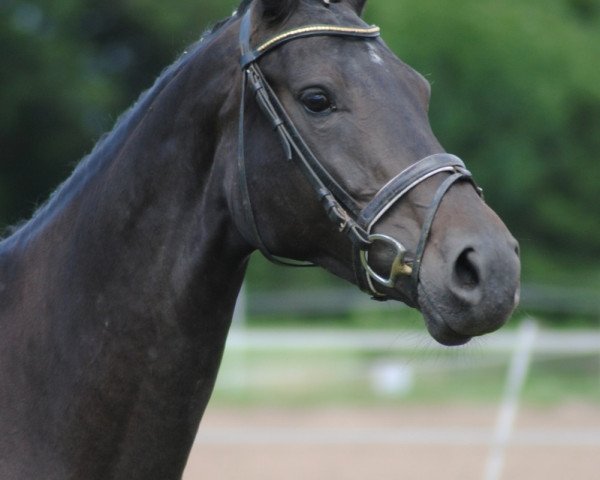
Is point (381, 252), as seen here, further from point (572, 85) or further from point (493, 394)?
point (572, 85)

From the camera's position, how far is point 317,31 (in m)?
2.92

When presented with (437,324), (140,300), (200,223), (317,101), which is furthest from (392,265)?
(140,300)

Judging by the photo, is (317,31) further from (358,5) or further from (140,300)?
(140,300)

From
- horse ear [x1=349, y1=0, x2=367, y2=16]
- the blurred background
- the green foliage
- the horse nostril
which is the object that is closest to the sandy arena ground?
horse ear [x1=349, y1=0, x2=367, y2=16]

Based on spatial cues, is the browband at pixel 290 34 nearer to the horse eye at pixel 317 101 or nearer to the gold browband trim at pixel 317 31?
the gold browband trim at pixel 317 31

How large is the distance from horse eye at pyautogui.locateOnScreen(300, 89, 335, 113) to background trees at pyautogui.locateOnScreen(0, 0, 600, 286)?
20.9 meters

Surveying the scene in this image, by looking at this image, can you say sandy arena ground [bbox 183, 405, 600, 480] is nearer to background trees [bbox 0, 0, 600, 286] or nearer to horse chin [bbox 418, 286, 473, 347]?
horse chin [bbox 418, 286, 473, 347]

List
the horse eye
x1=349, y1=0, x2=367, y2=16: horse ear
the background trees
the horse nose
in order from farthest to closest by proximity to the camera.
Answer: the background trees < x1=349, y1=0, x2=367, y2=16: horse ear < the horse eye < the horse nose

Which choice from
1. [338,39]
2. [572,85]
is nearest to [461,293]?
[338,39]

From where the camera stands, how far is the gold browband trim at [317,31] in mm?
2916

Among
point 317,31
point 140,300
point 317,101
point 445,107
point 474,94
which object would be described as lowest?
point 474,94

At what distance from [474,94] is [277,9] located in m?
22.1

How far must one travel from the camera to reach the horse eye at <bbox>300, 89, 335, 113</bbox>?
113 inches

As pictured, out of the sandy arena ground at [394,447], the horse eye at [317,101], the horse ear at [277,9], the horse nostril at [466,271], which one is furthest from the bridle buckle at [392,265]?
the sandy arena ground at [394,447]
